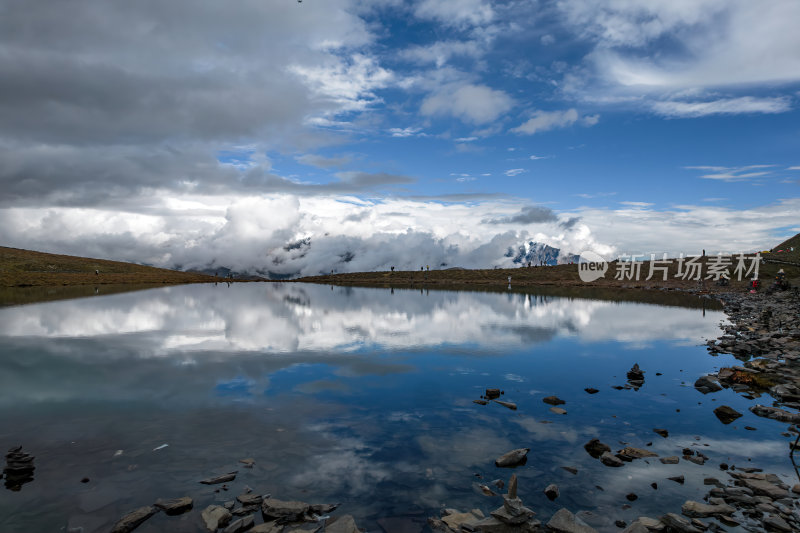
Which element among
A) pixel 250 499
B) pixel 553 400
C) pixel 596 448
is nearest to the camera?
pixel 250 499

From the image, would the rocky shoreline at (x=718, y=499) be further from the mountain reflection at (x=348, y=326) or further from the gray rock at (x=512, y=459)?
the mountain reflection at (x=348, y=326)

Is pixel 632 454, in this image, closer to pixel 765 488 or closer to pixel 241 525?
pixel 765 488

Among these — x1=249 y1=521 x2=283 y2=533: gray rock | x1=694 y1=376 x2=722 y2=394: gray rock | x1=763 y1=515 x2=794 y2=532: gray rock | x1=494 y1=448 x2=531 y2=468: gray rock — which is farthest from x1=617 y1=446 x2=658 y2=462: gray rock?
x1=249 y1=521 x2=283 y2=533: gray rock

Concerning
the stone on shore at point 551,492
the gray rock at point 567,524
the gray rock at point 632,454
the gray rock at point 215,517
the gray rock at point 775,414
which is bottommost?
the gray rock at point 215,517

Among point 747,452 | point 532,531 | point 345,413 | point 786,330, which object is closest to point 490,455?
point 532,531

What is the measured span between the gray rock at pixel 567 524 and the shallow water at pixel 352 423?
72 cm

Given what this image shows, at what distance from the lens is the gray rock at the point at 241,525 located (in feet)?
36.6

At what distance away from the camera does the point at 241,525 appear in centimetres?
1130

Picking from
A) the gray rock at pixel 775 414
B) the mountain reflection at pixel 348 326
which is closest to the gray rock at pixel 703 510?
the gray rock at pixel 775 414

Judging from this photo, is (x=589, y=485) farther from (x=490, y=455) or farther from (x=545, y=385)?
(x=545, y=385)

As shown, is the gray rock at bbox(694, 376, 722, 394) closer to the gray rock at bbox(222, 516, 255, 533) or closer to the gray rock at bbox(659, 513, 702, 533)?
the gray rock at bbox(659, 513, 702, 533)

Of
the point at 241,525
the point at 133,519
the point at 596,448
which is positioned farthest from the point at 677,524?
the point at 133,519

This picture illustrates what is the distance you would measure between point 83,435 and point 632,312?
68971mm

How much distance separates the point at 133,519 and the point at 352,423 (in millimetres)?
8979
